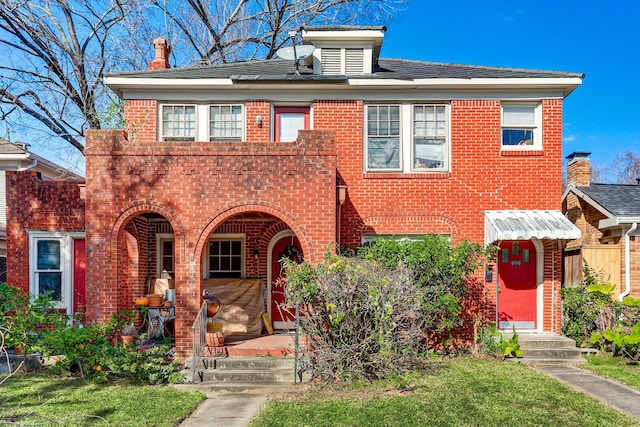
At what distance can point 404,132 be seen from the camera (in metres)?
11.1

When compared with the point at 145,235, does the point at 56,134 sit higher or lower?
higher

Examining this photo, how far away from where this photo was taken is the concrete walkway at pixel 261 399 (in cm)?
663

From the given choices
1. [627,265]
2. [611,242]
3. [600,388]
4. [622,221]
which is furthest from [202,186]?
[611,242]

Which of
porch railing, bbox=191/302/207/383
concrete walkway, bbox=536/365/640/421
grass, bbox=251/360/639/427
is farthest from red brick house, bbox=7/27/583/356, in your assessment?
grass, bbox=251/360/639/427

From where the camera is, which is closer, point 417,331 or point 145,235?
point 417,331

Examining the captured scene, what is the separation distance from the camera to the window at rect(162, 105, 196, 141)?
36.8 feet

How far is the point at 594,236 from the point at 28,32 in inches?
790

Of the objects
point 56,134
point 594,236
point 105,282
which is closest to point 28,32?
point 56,134

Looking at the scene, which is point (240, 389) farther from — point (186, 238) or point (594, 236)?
point (594, 236)

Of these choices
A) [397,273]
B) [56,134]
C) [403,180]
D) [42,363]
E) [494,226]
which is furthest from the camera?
[56,134]

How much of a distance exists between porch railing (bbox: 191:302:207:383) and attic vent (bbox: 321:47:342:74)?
20.3 ft

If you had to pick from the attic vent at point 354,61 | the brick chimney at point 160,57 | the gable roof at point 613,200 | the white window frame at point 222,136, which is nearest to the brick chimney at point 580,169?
the gable roof at point 613,200

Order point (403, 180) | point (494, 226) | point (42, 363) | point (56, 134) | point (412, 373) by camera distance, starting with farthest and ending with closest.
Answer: point (56, 134) → point (403, 180) → point (494, 226) → point (42, 363) → point (412, 373)

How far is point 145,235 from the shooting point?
11445 mm
